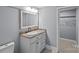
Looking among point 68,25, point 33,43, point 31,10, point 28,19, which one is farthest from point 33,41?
point 68,25

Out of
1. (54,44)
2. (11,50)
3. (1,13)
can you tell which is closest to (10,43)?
(11,50)

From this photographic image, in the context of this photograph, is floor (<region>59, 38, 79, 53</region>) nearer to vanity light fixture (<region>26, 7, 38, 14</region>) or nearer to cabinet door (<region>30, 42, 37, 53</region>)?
cabinet door (<region>30, 42, 37, 53</region>)

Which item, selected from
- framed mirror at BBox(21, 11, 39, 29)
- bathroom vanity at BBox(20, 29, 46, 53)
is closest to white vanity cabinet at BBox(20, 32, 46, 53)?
bathroom vanity at BBox(20, 29, 46, 53)

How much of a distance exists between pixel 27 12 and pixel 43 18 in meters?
0.26

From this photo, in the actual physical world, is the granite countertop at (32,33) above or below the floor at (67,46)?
above

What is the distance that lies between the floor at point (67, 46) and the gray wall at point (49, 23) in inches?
3.9

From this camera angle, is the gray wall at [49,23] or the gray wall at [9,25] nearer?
the gray wall at [9,25]

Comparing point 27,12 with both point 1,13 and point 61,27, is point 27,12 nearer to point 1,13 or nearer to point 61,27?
point 1,13

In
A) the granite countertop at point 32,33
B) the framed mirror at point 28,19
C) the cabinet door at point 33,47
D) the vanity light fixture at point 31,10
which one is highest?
the vanity light fixture at point 31,10

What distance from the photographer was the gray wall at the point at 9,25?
3.44 ft

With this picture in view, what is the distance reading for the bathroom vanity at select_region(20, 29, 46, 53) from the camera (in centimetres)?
116

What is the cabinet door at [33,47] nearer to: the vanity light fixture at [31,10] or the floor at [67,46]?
the floor at [67,46]

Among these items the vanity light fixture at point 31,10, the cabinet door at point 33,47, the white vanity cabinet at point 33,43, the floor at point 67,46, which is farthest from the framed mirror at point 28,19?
the floor at point 67,46

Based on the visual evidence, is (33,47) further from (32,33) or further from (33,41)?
(32,33)
